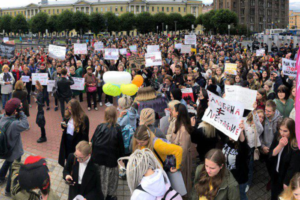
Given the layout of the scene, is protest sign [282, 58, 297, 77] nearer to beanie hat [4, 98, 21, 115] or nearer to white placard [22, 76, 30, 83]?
beanie hat [4, 98, 21, 115]

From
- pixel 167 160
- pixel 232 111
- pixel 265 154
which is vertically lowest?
pixel 265 154

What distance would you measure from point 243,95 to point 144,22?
81.4 m

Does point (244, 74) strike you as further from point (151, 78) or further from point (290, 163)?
point (290, 163)

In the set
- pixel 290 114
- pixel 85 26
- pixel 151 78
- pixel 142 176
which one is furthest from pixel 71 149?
pixel 85 26

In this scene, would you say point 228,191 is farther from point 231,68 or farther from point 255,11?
point 255,11

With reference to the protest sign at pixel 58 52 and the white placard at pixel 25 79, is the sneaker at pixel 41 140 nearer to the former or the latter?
the white placard at pixel 25 79

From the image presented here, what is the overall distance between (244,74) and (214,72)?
1562 millimetres

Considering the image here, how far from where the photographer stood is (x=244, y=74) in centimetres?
1174

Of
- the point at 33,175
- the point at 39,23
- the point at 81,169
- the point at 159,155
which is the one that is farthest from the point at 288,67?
the point at 39,23

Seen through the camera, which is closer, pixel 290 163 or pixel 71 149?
pixel 290 163

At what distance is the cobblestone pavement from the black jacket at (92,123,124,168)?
104 centimetres

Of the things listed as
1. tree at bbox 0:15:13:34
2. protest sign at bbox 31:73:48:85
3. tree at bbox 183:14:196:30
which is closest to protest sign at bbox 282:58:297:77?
protest sign at bbox 31:73:48:85

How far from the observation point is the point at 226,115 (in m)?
4.42

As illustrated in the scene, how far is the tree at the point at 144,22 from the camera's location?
8306 cm
